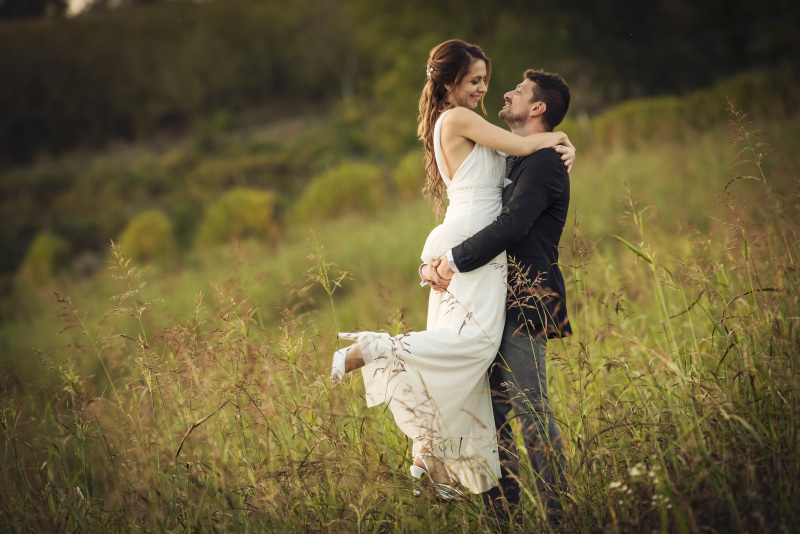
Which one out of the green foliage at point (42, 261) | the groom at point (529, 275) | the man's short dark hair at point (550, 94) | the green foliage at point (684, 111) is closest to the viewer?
the groom at point (529, 275)

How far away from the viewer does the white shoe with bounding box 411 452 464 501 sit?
7.57ft

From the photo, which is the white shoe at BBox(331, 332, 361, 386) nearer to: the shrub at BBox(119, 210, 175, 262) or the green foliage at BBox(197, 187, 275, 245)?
the green foliage at BBox(197, 187, 275, 245)

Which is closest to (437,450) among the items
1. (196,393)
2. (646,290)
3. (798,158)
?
(196,393)

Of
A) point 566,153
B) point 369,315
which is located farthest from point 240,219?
point 566,153

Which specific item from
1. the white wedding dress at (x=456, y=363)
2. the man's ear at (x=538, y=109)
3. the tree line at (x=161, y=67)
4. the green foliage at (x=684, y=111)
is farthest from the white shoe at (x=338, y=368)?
the tree line at (x=161, y=67)

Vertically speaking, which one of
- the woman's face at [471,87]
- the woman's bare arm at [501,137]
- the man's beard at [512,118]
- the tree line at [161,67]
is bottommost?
the woman's bare arm at [501,137]

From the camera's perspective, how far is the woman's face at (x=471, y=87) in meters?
2.83

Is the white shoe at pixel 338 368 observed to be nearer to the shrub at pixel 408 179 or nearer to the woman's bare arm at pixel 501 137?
the woman's bare arm at pixel 501 137

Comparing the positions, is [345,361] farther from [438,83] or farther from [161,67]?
[161,67]

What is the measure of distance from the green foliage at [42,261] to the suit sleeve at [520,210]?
62.8ft

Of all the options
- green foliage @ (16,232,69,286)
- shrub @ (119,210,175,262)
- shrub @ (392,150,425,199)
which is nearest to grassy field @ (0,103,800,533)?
shrub @ (392,150,425,199)

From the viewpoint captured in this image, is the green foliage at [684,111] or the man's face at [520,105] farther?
the green foliage at [684,111]

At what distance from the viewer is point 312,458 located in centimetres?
272

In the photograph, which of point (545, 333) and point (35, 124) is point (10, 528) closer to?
point (545, 333)
